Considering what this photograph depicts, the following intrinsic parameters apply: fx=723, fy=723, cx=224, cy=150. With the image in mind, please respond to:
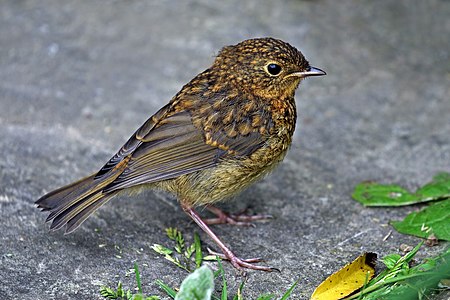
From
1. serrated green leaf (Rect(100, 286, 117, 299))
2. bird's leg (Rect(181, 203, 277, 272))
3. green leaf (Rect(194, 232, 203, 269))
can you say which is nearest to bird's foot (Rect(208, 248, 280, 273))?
bird's leg (Rect(181, 203, 277, 272))

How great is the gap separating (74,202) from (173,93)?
2.28 m

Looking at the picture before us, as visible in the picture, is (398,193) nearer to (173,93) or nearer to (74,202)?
(74,202)

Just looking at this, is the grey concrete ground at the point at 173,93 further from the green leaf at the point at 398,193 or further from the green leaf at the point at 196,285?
the green leaf at the point at 196,285

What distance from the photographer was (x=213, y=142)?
4.53 m

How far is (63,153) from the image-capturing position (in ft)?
18.3

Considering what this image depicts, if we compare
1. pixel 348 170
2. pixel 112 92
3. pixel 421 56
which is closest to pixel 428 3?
pixel 421 56

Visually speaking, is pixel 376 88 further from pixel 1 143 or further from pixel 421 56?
pixel 1 143

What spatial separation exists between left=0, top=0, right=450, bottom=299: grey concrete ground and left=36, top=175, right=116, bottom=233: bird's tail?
171mm

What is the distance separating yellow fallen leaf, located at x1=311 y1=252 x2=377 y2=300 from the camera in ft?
12.9

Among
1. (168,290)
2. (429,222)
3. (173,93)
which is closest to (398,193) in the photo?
(429,222)

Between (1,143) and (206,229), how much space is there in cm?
193

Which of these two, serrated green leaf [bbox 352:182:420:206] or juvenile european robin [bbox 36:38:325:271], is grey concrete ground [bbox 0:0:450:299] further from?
juvenile european robin [bbox 36:38:325:271]

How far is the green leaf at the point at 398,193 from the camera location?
4.90 meters

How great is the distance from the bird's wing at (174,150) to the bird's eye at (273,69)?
1.39 ft
